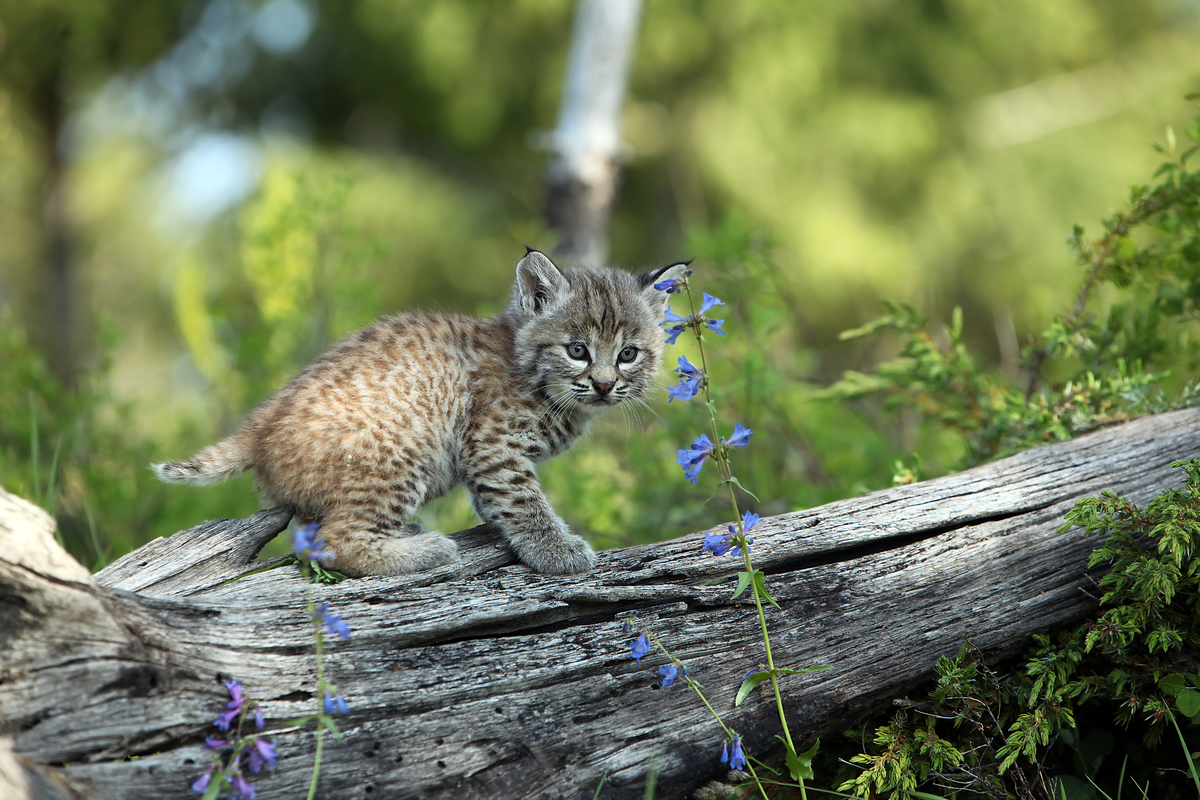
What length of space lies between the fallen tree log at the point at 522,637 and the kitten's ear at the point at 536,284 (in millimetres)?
1118

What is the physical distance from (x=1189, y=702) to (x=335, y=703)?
264cm

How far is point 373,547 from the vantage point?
3541 mm

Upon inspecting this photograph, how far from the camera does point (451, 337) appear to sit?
4.22 meters

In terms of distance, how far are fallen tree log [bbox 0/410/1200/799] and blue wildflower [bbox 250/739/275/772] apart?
52 mm

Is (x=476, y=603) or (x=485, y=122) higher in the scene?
(x=485, y=122)

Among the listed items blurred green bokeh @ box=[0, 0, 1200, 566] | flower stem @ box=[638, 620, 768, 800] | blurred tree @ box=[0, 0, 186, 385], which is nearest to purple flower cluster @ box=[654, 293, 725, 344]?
flower stem @ box=[638, 620, 768, 800]

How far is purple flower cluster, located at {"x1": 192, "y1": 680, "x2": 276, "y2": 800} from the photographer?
2.40 metres

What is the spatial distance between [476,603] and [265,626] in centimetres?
68

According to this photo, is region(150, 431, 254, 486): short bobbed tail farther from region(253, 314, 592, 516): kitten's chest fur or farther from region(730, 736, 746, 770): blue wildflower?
region(730, 736, 746, 770): blue wildflower

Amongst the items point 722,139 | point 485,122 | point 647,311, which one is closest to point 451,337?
point 647,311

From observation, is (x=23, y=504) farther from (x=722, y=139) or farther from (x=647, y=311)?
(x=722, y=139)

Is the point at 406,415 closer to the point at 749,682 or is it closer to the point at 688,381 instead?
the point at 688,381

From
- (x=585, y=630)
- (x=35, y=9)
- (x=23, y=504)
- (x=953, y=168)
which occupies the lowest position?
(x=585, y=630)

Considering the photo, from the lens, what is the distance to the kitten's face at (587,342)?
4086 mm
